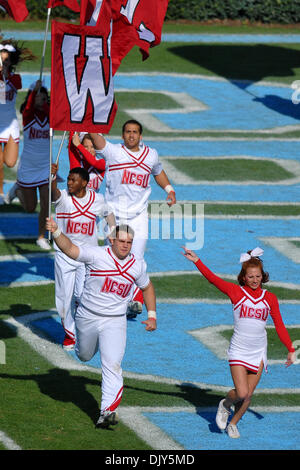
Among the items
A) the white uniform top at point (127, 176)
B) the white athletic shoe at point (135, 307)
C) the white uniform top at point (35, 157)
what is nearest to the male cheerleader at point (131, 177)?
the white uniform top at point (127, 176)

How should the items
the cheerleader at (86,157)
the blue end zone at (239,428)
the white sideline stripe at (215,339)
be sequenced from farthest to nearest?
the cheerleader at (86,157) → the white sideline stripe at (215,339) → the blue end zone at (239,428)

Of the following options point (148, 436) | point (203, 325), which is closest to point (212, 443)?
point (148, 436)

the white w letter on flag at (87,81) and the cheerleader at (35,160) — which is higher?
the white w letter on flag at (87,81)

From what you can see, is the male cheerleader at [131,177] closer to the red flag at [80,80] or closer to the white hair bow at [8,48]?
the red flag at [80,80]

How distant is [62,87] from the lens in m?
11.3

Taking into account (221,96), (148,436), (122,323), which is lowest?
(148,436)

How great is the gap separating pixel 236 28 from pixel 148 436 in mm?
25787

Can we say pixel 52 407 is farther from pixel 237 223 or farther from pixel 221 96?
pixel 221 96

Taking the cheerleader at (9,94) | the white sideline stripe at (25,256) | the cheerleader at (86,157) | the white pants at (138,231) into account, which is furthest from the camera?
the cheerleader at (9,94)

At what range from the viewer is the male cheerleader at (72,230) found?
12.2 meters

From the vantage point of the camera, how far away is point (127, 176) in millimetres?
13109

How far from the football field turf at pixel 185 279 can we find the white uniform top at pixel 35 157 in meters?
1.01

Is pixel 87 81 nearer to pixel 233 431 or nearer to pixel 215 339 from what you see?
pixel 215 339

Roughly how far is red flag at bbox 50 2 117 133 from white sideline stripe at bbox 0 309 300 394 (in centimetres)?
256
